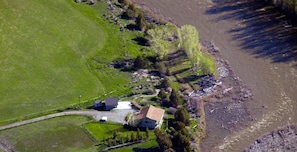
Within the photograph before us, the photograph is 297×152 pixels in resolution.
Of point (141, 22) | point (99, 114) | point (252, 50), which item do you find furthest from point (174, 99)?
point (141, 22)

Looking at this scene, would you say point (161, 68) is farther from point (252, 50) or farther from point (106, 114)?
point (252, 50)

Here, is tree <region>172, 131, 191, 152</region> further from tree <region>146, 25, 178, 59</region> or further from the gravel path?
tree <region>146, 25, 178, 59</region>

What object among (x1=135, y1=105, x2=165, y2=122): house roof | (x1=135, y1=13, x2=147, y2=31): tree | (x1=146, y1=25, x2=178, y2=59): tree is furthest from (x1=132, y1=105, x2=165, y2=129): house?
(x1=135, y1=13, x2=147, y2=31): tree

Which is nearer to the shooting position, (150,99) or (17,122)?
(17,122)

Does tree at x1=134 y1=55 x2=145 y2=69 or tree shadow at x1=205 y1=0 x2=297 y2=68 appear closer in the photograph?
tree at x1=134 y1=55 x2=145 y2=69

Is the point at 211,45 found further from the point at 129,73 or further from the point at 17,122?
the point at 17,122

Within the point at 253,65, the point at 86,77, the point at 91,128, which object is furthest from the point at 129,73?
the point at 253,65

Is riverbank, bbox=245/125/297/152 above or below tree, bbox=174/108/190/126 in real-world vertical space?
below

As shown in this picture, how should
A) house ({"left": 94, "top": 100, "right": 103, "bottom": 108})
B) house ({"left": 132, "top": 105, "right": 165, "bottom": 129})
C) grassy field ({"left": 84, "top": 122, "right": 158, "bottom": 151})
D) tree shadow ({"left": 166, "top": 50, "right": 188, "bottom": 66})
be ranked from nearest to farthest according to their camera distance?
grassy field ({"left": 84, "top": 122, "right": 158, "bottom": 151})
house ({"left": 132, "top": 105, "right": 165, "bottom": 129})
house ({"left": 94, "top": 100, "right": 103, "bottom": 108})
tree shadow ({"left": 166, "top": 50, "right": 188, "bottom": 66})
